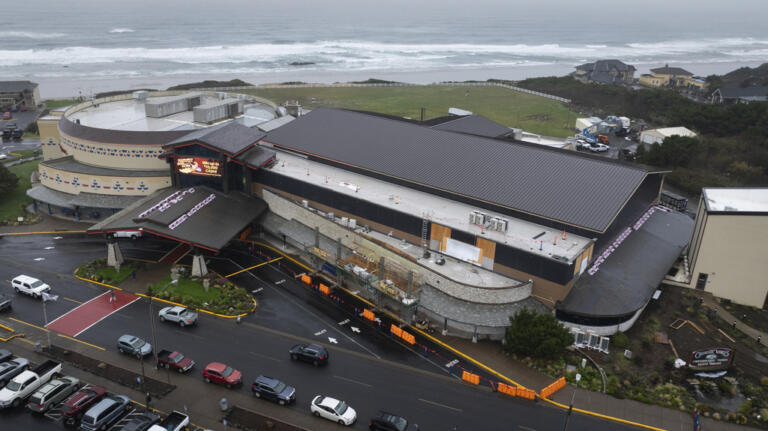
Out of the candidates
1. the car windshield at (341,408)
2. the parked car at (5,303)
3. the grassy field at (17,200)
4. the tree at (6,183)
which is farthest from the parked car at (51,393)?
the tree at (6,183)

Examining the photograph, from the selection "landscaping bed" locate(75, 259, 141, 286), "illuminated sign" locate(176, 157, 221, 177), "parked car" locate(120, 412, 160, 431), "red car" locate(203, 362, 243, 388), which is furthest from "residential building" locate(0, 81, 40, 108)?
"parked car" locate(120, 412, 160, 431)

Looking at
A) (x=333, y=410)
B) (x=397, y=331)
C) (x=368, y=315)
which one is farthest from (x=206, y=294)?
(x=333, y=410)

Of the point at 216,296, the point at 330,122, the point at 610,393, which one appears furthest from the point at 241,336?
the point at 330,122

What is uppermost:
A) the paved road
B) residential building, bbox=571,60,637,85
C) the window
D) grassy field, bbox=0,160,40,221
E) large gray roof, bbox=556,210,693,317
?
residential building, bbox=571,60,637,85

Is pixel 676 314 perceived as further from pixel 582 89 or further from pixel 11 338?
pixel 582 89

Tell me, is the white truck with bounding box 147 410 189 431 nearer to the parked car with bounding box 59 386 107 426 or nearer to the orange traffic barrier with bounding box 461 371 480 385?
the parked car with bounding box 59 386 107 426

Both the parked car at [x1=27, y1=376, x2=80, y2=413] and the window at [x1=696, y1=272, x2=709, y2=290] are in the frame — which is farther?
the window at [x1=696, y1=272, x2=709, y2=290]
